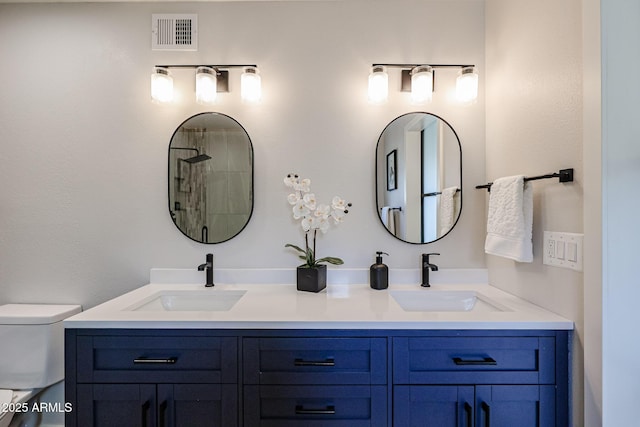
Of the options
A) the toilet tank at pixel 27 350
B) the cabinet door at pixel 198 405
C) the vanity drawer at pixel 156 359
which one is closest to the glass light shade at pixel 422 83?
the vanity drawer at pixel 156 359

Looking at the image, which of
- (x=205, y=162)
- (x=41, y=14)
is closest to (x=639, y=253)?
(x=205, y=162)

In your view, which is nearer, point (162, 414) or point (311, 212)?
point (162, 414)

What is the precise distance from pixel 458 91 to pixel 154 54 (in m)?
1.67

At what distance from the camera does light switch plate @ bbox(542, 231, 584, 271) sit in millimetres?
1001

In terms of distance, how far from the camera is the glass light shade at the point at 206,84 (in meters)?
1.54

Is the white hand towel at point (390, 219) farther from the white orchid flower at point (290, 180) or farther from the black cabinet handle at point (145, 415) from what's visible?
the black cabinet handle at point (145, 415)

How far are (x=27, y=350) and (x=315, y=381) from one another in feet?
4.82

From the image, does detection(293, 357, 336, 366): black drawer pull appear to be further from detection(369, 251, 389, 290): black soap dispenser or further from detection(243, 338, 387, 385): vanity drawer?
detection(369, 251, 389, 290): black soap dispenser

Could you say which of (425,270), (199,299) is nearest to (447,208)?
(425,270)

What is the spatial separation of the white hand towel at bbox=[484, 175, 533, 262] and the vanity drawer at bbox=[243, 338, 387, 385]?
2.24ft

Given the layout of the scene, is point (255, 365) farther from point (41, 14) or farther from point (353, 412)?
point (41, 14)

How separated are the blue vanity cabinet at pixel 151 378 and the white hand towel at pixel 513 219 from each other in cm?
117

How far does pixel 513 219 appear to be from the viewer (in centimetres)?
122

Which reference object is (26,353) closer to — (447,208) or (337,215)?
(337,215)
